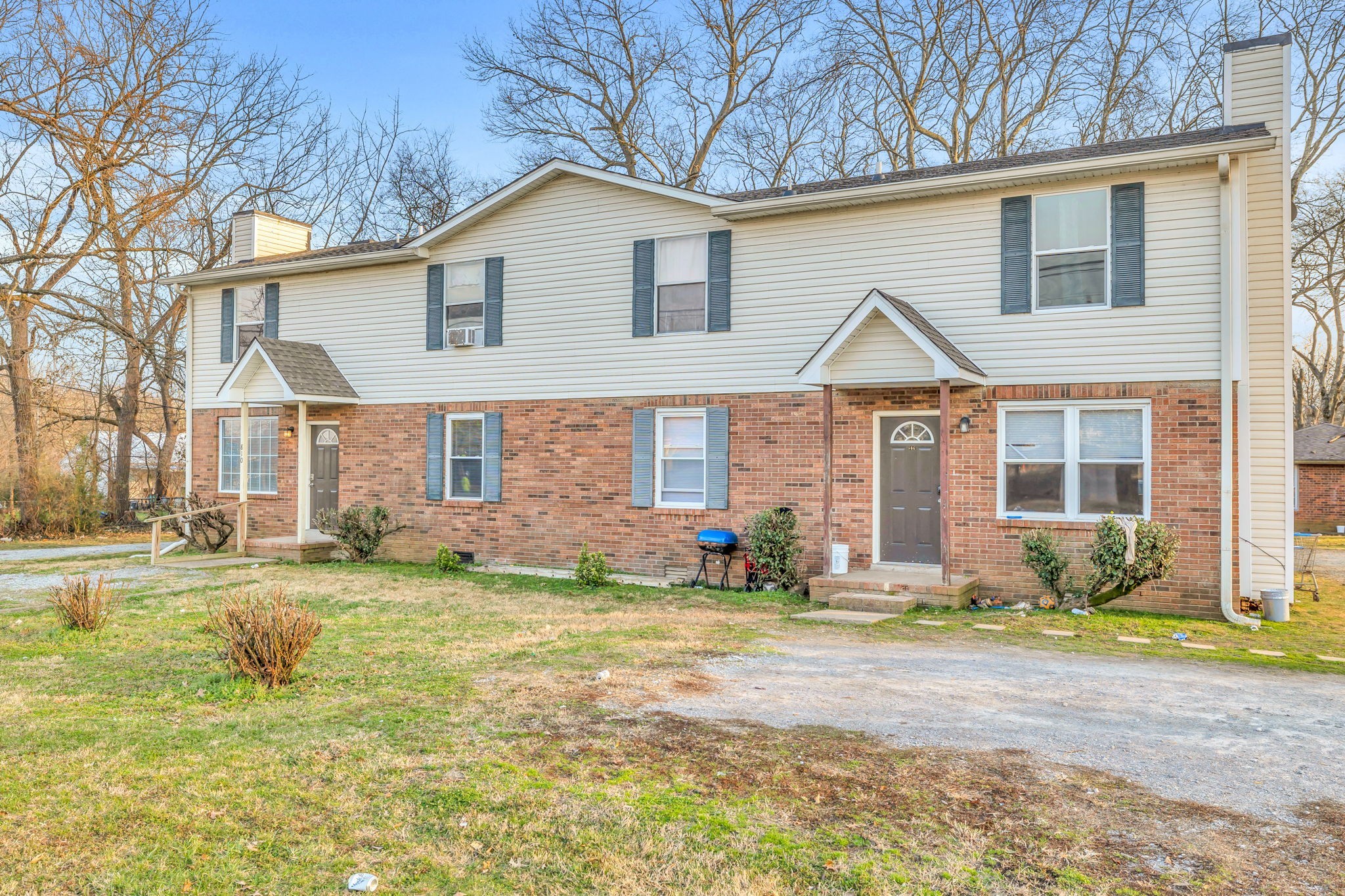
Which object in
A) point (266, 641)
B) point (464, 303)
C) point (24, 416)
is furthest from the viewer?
point (24, 416)

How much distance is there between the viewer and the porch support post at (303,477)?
54.0 ft

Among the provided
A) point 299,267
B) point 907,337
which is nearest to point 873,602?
point 907,337

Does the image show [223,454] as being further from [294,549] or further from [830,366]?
[830,366]

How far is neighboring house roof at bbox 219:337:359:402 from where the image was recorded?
1540cm

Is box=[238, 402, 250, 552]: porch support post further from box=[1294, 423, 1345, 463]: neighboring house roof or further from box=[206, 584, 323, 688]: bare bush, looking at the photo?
box=[1294, 423, 1345, 463]: neighboring house roof

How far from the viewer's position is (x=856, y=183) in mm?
12586

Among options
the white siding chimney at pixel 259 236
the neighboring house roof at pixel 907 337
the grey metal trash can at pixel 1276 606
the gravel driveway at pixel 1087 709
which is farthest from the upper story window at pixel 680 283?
the white siding chimney at pixel 259 236

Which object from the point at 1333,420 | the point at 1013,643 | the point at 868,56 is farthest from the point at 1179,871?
the point at 1333,420

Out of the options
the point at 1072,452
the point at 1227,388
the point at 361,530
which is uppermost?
the point at 1227,388

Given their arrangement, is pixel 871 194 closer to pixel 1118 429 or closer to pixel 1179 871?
pixel 1118 429

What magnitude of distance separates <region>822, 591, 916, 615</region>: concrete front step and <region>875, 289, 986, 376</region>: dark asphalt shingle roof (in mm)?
2883

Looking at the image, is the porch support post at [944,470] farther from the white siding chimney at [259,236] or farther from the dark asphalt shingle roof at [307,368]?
the white siding chimney at [259,236]

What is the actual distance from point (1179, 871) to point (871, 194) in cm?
985

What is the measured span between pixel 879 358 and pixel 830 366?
63 cm
